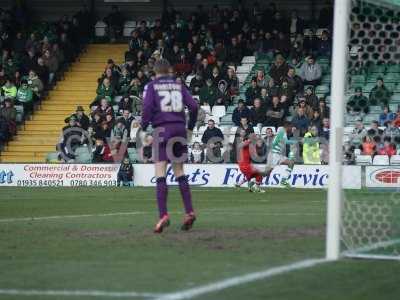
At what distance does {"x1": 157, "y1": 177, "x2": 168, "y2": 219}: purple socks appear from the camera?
11914 millimetres

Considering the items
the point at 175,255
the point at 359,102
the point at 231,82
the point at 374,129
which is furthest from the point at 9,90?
the point at 175,255

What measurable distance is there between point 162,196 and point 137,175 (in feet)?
56.1

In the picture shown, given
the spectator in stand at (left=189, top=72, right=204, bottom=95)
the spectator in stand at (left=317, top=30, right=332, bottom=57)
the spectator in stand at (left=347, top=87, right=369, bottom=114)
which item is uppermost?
the spectator in stand at (left=317, top=30, right=332, bottom=57)

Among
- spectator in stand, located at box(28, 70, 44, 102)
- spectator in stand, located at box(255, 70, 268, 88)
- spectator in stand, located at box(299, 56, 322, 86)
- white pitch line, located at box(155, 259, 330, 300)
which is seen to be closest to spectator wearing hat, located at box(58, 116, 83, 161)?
spectator in stand, located at box(28, 70, 44, 102)

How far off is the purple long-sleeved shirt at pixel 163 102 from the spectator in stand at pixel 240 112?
58.0 feet

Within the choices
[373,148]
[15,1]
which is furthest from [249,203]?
[15,1]

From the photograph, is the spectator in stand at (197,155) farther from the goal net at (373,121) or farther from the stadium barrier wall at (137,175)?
the goal net at (373,121)

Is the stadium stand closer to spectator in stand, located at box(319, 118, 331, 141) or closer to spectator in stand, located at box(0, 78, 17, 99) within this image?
spectator in stand, located at box(319, 118, 331, 141)

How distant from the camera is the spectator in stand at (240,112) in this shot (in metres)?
29.9

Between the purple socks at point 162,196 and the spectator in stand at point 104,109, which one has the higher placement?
the spectator in stand at point 104,109

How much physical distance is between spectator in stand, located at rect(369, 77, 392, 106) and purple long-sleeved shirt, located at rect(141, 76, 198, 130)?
11.5 m

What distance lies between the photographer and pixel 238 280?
7867 millimetres

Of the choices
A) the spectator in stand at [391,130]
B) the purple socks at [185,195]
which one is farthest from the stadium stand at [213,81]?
the purple socks at [185,195]

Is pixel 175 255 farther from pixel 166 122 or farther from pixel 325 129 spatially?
pixel 325 129
